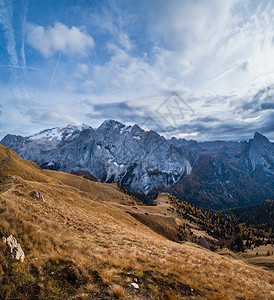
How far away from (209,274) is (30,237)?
51.2 feet

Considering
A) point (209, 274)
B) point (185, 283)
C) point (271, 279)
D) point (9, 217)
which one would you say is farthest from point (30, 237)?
point (271, 279)

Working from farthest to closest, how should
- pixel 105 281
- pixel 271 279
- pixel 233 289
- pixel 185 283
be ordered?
pixel 271 279, pixel 233 289, pixel 185 283, pixel 105 281

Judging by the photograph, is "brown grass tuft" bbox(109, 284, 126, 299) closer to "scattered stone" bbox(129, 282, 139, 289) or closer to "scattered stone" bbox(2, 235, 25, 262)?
"scattered stone" bbox(129, 282, 139, 289)

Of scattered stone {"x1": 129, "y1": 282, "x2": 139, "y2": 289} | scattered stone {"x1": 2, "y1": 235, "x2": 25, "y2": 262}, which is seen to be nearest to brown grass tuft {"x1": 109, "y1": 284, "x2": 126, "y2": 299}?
scattered stone {"x1": 129, "y1": 282, "x2": 139, "y2": 289}

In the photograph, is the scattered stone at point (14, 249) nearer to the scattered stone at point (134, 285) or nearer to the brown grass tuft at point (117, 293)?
the brown grass tuft at point (117, 293)

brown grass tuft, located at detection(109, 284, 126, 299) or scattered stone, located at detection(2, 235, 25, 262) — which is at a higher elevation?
scattered stone, located at detection(2, 235, 25, 262)

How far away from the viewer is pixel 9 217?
33.8 feet

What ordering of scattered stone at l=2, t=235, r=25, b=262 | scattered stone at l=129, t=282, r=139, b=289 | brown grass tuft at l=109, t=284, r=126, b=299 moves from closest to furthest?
brown grass tuft at l=109, t=284, r=126, b=299 → scattered stone at l=2, t=235, r=25, b=262 → scattered stone at l=129, t=282, r=139, b=289

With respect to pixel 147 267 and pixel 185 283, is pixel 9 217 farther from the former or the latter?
pixel 185 283

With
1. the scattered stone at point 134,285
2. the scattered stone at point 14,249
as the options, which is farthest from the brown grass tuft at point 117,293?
the scattered stone at point 14,249

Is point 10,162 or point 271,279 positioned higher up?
point 10,162

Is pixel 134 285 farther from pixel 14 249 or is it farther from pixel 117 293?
pixel 14 249

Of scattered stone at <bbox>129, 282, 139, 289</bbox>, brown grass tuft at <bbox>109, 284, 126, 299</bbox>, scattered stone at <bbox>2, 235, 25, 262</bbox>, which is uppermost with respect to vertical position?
scattered stone at <bbox>2, 235, 25, 262</bbox>

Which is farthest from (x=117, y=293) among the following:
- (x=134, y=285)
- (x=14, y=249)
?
(x=14, y=249)
